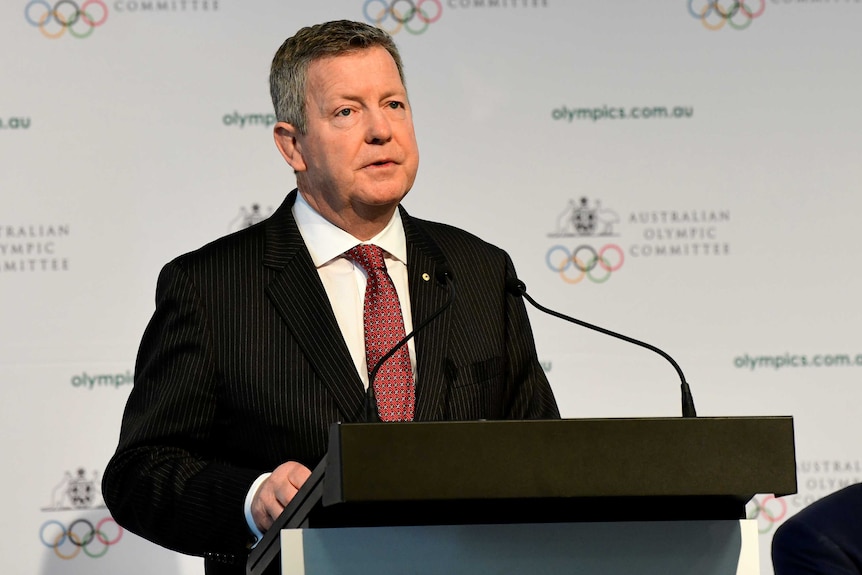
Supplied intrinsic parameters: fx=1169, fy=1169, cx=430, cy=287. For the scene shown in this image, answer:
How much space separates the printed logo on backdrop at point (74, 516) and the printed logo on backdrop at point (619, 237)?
1543mm

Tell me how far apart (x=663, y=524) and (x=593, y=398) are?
213 cm

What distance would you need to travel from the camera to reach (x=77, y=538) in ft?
11.3

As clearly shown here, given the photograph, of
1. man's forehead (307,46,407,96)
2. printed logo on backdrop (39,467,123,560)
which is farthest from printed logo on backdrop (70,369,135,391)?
man's forehead (307,46,407,96)

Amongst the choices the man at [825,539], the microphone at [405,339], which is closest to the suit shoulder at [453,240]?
the microphone at [405,339]

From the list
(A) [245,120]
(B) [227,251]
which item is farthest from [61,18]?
(B) [227,251]

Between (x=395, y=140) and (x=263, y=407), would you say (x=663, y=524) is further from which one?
(x=395, y=140)

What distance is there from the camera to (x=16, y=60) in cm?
353

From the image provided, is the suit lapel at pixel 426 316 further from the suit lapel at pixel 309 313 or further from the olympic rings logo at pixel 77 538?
the olympic rings logo at pixel 77 538

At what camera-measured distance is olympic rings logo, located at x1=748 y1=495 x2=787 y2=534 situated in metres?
3.68

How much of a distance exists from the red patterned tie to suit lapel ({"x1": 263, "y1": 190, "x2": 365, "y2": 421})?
0.06 m

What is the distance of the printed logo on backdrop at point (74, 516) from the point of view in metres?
3.41

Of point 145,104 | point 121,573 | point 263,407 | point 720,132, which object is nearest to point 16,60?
point 145,104

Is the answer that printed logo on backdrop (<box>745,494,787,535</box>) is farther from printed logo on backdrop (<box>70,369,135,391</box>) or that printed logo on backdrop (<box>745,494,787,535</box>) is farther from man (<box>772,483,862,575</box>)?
printed logo on backdrop (<box>70,369,135,391</box>)

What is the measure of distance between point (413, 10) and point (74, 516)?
1.85 meters
